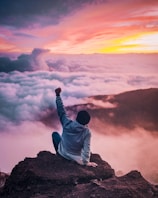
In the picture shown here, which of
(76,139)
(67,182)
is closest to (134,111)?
(76,139)

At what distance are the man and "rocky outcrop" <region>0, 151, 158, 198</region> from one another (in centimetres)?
8

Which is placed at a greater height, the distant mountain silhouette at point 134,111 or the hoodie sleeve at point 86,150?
the distant mountain silhouette at point 134,111

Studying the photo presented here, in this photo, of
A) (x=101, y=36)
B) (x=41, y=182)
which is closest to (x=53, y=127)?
(x=41, y=182)

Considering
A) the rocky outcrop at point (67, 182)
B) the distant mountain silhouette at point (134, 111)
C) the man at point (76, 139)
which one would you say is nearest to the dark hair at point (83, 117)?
the man at point (76, 139)

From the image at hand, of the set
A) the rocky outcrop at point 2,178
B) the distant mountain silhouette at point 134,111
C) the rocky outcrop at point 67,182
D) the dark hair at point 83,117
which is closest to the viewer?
the rocky outcrop at point 67,182

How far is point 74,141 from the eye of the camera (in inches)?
140

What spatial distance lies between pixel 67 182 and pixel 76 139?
47 cm

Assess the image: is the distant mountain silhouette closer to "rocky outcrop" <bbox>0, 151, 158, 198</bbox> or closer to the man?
the man

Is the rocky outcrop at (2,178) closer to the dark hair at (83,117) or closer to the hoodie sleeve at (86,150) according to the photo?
the hoodie sleeve at (86,150)

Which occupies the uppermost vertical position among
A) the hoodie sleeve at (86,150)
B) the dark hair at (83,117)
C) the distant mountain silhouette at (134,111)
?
the distant mountain silhouette at (134,111)

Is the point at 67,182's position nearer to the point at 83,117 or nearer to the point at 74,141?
the point at 74,141

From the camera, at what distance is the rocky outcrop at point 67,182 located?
3.14 metres

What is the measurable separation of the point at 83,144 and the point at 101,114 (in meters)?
0.92

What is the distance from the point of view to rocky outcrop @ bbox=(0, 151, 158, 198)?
314 centimetres
